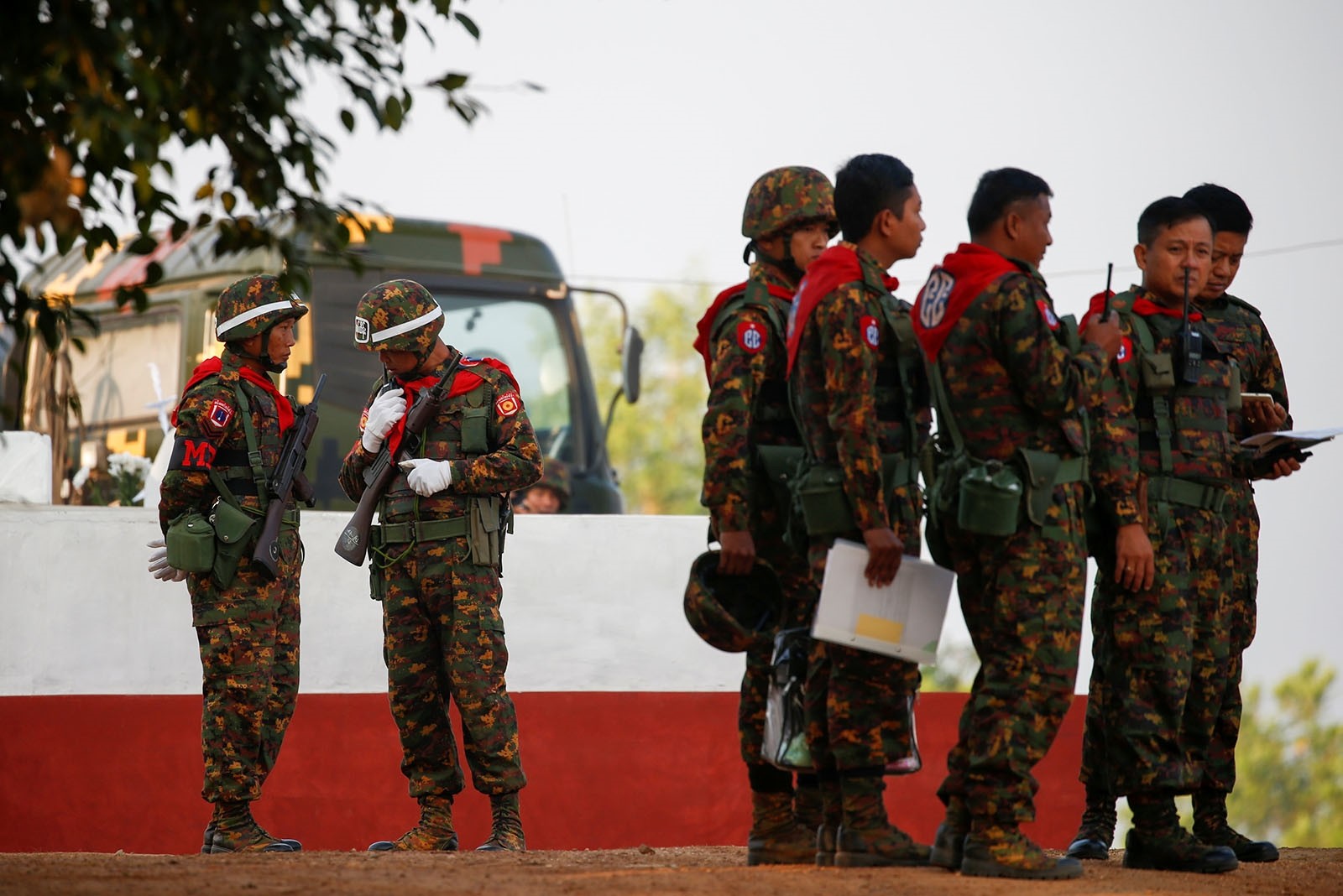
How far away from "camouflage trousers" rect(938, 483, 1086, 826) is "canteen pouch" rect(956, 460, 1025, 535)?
11 cm

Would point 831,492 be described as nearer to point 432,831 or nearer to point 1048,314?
point 1048,314

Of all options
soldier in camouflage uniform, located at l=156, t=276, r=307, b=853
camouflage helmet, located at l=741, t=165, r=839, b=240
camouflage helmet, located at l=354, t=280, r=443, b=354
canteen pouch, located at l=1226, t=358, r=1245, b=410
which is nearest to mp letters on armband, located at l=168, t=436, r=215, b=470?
soldier in camouflage uniform, located at l=156, t=276, r=307, b=853

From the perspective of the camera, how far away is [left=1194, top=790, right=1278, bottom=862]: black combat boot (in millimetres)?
5508

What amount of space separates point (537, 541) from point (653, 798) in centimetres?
152

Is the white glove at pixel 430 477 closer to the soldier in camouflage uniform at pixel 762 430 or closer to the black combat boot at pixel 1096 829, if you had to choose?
the soldier in camouflage uniform at pixel 762 430

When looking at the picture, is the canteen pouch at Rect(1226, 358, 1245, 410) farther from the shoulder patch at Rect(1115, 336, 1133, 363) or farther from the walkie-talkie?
the shoulder patch at Rect(1115, 336, 1133, 363)

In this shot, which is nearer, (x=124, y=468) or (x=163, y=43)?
(x=163, y=43)

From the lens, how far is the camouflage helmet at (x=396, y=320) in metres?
6.10

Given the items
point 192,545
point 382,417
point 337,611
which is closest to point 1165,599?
point 382,417

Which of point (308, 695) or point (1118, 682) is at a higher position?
point (1118, 682)

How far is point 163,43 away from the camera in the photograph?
135 inches

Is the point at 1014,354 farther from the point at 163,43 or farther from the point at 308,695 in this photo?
the point at 308,695

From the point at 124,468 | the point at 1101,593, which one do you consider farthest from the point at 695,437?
the point at 1101,593

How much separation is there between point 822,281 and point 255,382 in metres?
2.67
